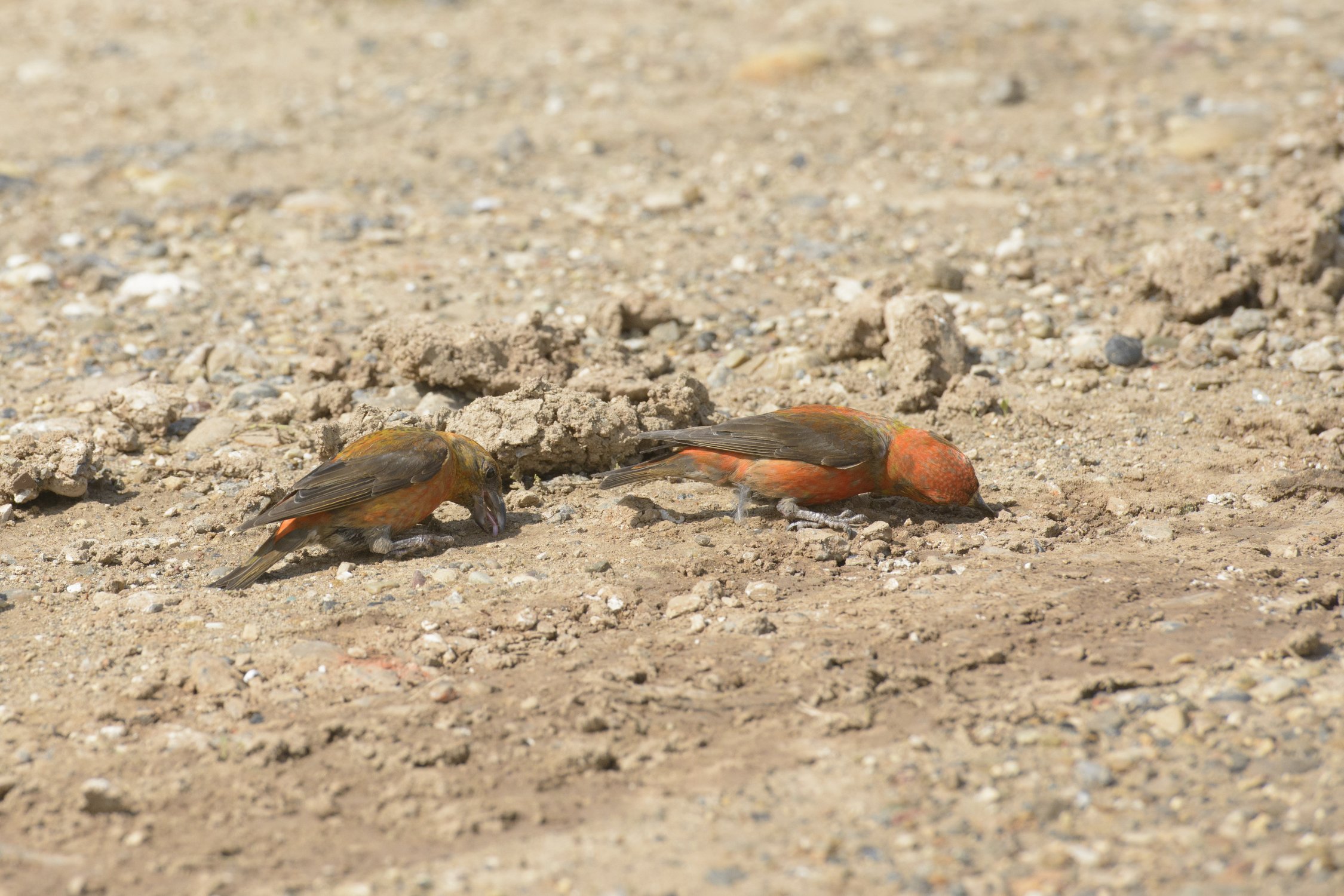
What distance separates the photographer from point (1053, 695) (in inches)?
160

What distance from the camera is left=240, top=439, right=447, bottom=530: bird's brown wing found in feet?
17.3

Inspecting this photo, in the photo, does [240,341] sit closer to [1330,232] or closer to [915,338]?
[915,338]

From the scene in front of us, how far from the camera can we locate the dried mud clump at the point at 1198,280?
7434 mm

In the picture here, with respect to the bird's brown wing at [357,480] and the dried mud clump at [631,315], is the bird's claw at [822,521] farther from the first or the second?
the dried mud clump at [631,315]

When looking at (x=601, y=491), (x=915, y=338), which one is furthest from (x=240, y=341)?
(x=915, y=338)

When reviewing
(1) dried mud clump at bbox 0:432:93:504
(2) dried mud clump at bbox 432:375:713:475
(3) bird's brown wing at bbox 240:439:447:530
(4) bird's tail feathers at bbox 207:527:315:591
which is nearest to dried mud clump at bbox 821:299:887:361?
(2) dried mud clump at bbox 432:375:713:475

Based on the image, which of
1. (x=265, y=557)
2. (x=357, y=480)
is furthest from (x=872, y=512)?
(x=265, y=557)

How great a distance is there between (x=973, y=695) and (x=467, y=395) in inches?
143

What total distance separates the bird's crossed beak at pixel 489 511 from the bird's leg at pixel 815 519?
4.26ft

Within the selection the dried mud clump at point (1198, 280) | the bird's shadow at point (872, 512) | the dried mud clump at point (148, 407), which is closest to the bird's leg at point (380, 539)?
the bird's shadow at point (872, 512)

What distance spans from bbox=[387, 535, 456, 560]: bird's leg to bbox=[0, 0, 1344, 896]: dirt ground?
0.11 m

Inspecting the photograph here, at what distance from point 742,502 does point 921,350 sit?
1725 millimetres

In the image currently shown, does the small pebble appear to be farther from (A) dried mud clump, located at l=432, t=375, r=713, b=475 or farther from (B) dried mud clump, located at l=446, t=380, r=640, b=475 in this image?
(B) dried mud clump, located at l=446, t=380, r=640, b=475

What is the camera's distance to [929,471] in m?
5.51
